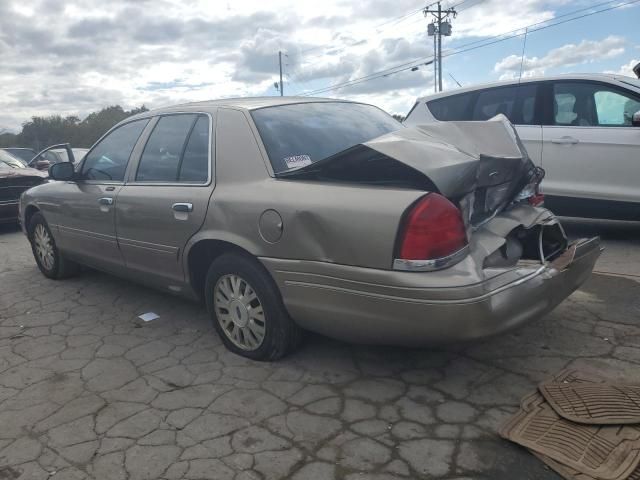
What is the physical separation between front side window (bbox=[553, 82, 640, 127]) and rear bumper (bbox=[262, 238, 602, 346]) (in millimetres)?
3126

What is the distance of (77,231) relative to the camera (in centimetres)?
481

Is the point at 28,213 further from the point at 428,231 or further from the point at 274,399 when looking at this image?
the point at 428,231

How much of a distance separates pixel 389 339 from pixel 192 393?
1.15m

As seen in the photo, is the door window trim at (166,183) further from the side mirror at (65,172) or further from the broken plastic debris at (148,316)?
the broken plastic debris at (148,316)

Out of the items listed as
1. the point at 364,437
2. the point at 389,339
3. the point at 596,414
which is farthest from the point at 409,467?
the point at 596,414

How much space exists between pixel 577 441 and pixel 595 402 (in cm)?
34

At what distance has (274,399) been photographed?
299cm

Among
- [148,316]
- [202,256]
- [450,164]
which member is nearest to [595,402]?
[450,164]

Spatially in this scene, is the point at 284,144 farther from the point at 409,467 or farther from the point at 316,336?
the point at 409,467

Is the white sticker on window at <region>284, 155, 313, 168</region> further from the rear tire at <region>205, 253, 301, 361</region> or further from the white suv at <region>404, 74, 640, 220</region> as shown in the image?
the white suv at <region>404, 74, 640, 220</region>

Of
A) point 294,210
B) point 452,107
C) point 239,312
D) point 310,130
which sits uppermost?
point 452,107

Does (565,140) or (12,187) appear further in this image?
(12,187)

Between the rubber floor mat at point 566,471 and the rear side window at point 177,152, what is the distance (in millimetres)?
2422

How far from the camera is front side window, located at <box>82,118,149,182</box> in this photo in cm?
435
